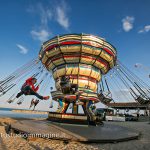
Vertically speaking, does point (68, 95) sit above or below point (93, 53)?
below

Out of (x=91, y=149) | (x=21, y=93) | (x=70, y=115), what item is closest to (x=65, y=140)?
(x=91, y=149)

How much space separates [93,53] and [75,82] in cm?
268

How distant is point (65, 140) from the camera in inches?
263

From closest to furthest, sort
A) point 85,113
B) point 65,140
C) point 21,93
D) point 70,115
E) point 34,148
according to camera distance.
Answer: point 34,148 → point 65,140 → point 21,93 → point 70,115 → point 85,113

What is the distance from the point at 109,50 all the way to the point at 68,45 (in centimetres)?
345

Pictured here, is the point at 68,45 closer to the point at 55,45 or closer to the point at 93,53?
the point at 55,45

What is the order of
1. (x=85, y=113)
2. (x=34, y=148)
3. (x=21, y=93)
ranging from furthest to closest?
(x=85, y=113)
(x=21, y=93)
(x=34, y=148)

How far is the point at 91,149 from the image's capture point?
5.84 metres

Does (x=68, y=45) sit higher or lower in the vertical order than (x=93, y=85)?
higher

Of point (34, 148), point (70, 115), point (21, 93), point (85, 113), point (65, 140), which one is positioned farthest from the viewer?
point (85, 113)

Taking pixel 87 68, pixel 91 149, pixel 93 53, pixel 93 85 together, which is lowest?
pixel 91 149

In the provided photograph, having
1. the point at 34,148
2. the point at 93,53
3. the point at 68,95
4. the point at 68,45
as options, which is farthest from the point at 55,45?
the point at 34,148

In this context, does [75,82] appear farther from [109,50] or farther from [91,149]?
[91,149]

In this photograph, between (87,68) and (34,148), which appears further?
(87,68)
